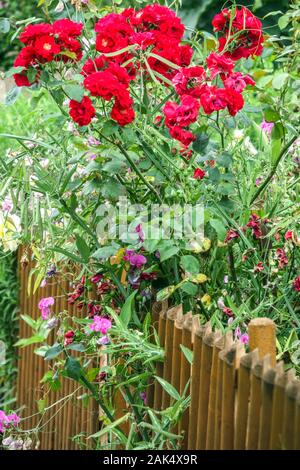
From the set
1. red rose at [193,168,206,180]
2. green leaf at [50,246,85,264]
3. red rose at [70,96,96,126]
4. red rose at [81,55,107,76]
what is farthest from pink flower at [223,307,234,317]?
red rose at [81,55,107,76]

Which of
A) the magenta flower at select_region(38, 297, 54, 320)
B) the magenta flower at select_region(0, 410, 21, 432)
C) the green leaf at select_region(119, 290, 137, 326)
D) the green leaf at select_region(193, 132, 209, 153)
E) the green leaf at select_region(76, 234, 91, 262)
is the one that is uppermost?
the green leaf at select_region(193, 132, 209, 153)

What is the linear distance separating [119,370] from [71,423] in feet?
4.27

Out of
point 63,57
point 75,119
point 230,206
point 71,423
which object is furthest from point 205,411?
point 71,423

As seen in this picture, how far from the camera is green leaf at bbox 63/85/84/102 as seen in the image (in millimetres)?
2635

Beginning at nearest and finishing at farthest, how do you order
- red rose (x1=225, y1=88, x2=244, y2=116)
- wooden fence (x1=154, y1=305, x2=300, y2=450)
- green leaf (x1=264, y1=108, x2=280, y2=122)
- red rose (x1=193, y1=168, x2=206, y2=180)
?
wooden fence (x1=154, y1=305, x2=300, y2=450)
red rose (x1=225, y1=88, x2=244, y2=116)
green leaf (x1=264, y1=108, x2=280, y2=122)
red rose (x1=193, y1=168, x2=206, y2=180)

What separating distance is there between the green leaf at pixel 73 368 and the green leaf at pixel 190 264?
1.46 ft

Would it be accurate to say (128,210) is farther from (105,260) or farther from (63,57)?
(63,57)

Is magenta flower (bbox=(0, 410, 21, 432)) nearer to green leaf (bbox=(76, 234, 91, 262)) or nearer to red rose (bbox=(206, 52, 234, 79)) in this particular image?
green leaf (bbox=(76, 234, 91, 262))

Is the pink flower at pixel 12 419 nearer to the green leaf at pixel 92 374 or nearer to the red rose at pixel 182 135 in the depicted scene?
the green leaf at pixel 92 374

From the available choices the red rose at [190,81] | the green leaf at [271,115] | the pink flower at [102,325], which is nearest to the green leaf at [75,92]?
the red rose at [190,81]

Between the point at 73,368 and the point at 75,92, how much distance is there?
0.77 metres

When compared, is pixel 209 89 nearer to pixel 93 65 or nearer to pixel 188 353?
pixel 93 65

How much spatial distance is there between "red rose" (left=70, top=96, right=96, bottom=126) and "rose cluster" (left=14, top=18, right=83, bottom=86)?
0.15 metres

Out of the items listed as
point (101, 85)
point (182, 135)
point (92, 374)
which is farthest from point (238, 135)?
point (92, 374)
